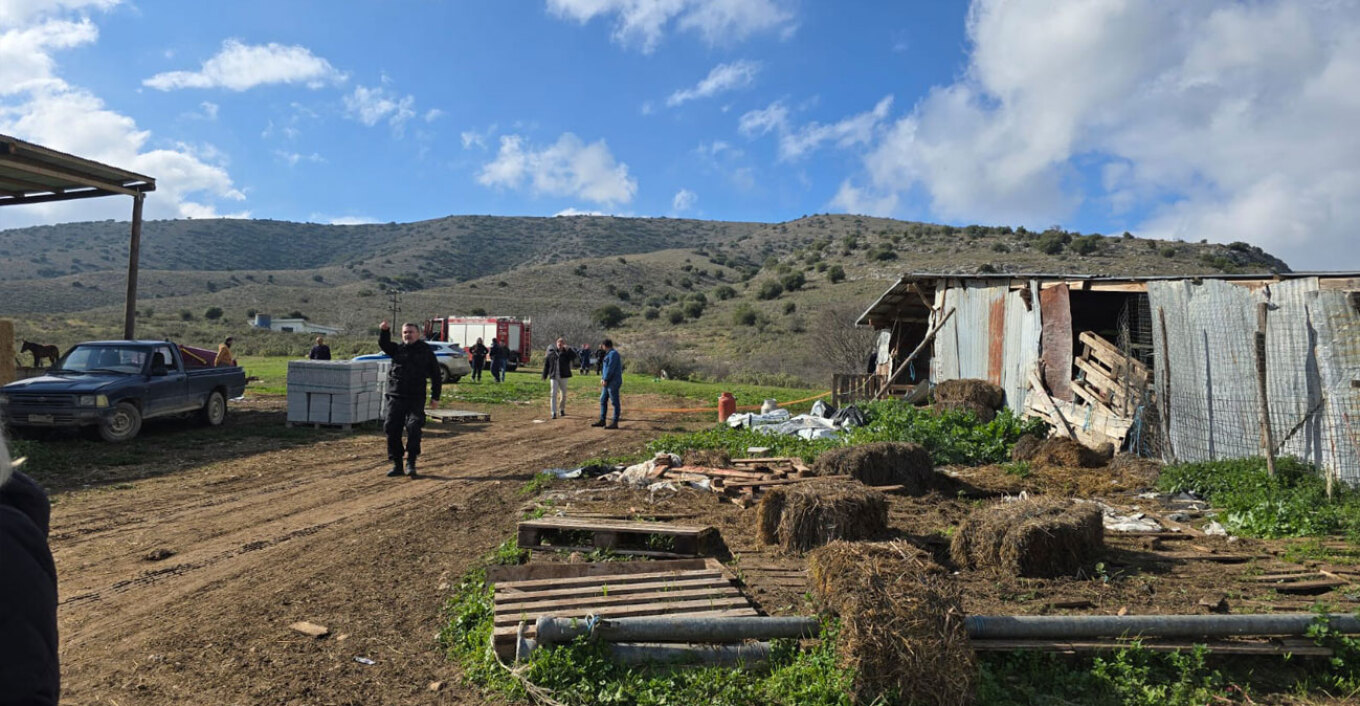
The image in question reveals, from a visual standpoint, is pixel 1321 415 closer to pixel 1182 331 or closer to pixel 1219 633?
pixel 1182 331

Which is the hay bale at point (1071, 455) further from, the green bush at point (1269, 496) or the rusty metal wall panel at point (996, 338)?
the rusty metal wall panel at point (996, 338)

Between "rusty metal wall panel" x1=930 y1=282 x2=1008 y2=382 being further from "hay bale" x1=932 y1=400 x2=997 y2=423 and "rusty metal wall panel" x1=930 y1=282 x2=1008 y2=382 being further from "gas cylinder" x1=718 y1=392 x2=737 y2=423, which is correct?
"gas cylinder" x1=718 y1=392 x2=737 y2=423

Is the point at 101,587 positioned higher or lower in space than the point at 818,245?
lower

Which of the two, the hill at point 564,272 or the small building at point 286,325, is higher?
the hill at point 564,272

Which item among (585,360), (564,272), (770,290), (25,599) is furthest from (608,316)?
(25,599)

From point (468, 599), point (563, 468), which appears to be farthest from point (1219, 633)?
point (563, 468)

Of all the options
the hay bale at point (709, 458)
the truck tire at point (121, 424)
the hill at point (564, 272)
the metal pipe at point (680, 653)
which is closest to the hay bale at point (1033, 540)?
the metal pipe at point (680, 653)

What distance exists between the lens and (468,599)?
5395mm

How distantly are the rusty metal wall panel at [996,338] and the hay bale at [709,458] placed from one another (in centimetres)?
754

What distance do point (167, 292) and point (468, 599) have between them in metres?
75.9

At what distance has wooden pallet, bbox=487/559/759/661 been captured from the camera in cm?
469

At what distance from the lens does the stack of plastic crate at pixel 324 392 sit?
14414 mm

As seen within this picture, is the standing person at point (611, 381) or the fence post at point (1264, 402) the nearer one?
the fence post at point (1264, 402)

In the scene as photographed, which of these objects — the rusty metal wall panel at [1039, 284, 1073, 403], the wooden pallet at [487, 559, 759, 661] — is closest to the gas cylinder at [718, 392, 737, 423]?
the rusty metal wall panel at [1039, 284, 1073, 403]
